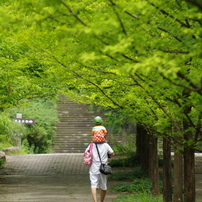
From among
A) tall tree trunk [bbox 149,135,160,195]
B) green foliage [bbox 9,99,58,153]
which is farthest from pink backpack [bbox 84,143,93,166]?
green foliage [bbox 9,99,58,153]

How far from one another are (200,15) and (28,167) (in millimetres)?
18160

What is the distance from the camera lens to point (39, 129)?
1131 inches

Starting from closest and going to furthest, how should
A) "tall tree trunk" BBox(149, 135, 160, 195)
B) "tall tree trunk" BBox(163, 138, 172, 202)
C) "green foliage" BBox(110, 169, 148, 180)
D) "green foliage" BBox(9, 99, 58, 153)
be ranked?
"tall tree trunk" BBox(163, 138, 172, 202), "tall tree trunk" BBox(149, 135, 160, 195), "green foliage" BBox(110, 169, 148, 180), "green foliage" BBox(9, 99, 58, 153)

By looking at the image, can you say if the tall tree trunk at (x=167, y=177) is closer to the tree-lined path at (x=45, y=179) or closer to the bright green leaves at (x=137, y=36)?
the tree-lined path at (x=45, y=179)

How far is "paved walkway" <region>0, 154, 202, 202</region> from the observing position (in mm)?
12312

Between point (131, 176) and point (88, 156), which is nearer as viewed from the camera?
point (88, 156)

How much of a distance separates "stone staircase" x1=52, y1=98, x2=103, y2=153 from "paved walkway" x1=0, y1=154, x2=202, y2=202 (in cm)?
473

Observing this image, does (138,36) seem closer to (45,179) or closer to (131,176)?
(131,176)

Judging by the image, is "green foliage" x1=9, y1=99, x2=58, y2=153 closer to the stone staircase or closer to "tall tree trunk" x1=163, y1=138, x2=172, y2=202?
the stone staircase

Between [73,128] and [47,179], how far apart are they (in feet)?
45.6

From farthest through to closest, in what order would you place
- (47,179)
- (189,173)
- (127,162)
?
(127,162) → (47,179) → (189,173)

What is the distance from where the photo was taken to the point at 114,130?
30203 mm

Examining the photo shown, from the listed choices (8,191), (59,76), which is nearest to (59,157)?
(8,191)

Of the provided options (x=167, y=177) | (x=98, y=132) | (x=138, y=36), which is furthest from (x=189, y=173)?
(x=138, y=36)
